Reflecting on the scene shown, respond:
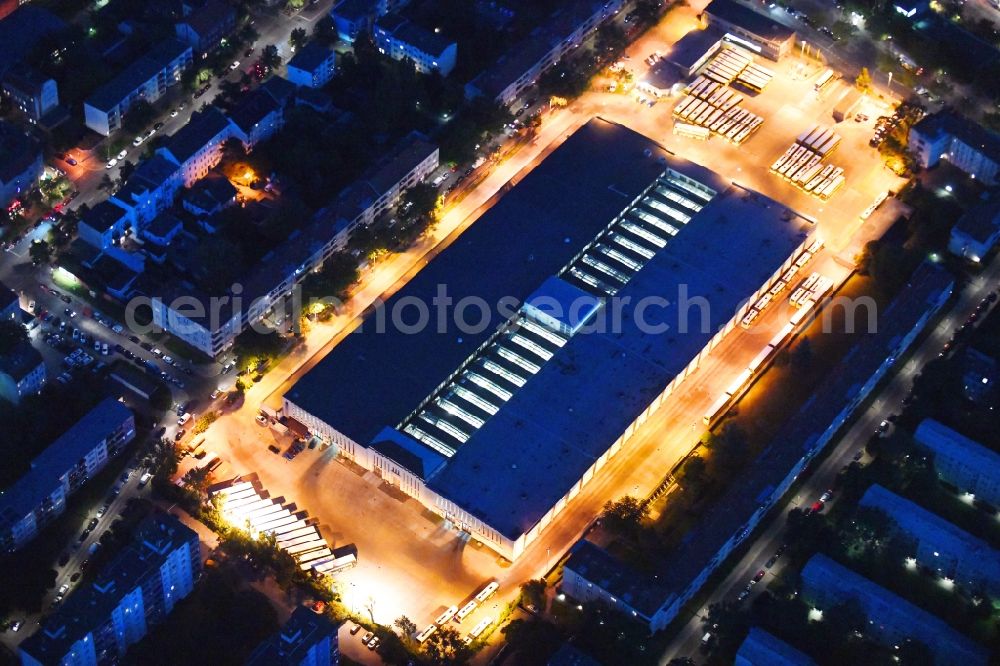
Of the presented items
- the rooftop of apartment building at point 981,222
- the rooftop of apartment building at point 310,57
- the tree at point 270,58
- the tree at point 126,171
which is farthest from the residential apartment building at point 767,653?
the tree at point 270,58

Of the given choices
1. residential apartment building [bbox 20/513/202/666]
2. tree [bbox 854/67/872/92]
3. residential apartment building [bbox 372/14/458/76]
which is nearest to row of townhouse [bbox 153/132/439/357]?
residential apartment building [bbox 372/14/458/76]

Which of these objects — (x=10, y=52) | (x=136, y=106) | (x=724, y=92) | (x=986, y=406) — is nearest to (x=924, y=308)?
(x=986, y=406)

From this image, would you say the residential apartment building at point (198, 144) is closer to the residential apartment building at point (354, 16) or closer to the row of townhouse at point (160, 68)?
the row of townhouse at point (160, 68)

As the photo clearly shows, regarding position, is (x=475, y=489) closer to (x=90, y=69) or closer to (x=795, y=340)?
(x=795, y=340)

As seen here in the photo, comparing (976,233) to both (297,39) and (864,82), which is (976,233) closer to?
(864,82)

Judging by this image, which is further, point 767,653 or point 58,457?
point 58,457

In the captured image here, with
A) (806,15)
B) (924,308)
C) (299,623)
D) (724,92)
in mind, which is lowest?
(299,623)

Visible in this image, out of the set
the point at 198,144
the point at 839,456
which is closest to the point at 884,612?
the point at 839,456
